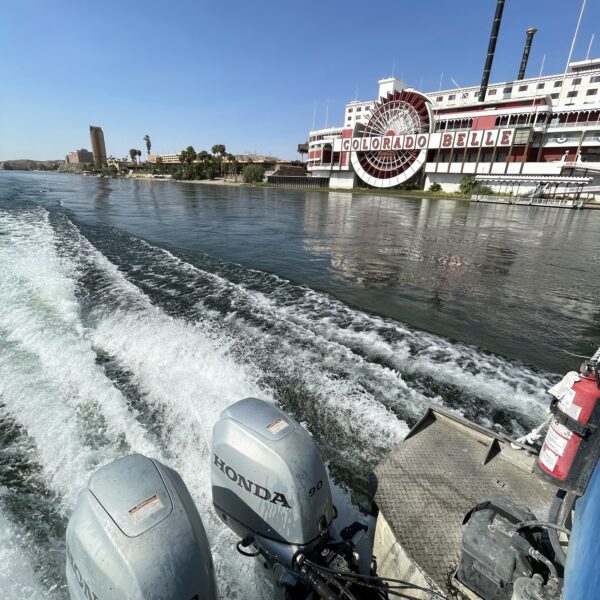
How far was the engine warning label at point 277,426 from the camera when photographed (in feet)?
7.54

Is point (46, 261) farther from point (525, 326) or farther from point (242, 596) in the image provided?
point (525, 326)

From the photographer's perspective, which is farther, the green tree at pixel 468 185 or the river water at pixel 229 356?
the green tree at pixel 468 185

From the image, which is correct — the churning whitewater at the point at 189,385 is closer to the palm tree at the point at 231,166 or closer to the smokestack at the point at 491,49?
the smokestack at the point at 491,49

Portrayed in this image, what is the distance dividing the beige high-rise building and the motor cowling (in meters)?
214

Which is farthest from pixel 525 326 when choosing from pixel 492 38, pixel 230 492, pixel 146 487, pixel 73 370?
pixel 492 38

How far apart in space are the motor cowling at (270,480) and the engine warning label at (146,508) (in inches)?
26.5

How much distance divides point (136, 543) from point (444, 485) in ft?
6.85

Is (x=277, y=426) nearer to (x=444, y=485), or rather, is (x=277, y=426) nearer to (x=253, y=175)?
(x=444, y=485)

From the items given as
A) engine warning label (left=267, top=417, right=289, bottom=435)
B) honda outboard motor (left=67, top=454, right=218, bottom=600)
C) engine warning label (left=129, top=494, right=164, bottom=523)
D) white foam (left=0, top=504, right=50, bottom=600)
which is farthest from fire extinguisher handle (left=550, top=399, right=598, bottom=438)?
white foam (left=0, top=504, right=50, bottom=600)

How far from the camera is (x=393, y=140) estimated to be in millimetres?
58969

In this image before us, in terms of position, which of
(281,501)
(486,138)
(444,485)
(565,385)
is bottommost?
(444,485)

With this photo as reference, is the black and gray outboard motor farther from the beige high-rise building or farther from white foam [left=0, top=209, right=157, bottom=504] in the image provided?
the beige high-rise building

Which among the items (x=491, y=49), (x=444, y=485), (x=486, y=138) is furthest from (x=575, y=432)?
(x=491, y=49)

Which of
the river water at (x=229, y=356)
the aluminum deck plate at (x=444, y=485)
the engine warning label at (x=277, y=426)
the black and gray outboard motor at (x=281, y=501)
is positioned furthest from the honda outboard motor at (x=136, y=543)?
the aluminum deck plate at (x=444, y=485)
